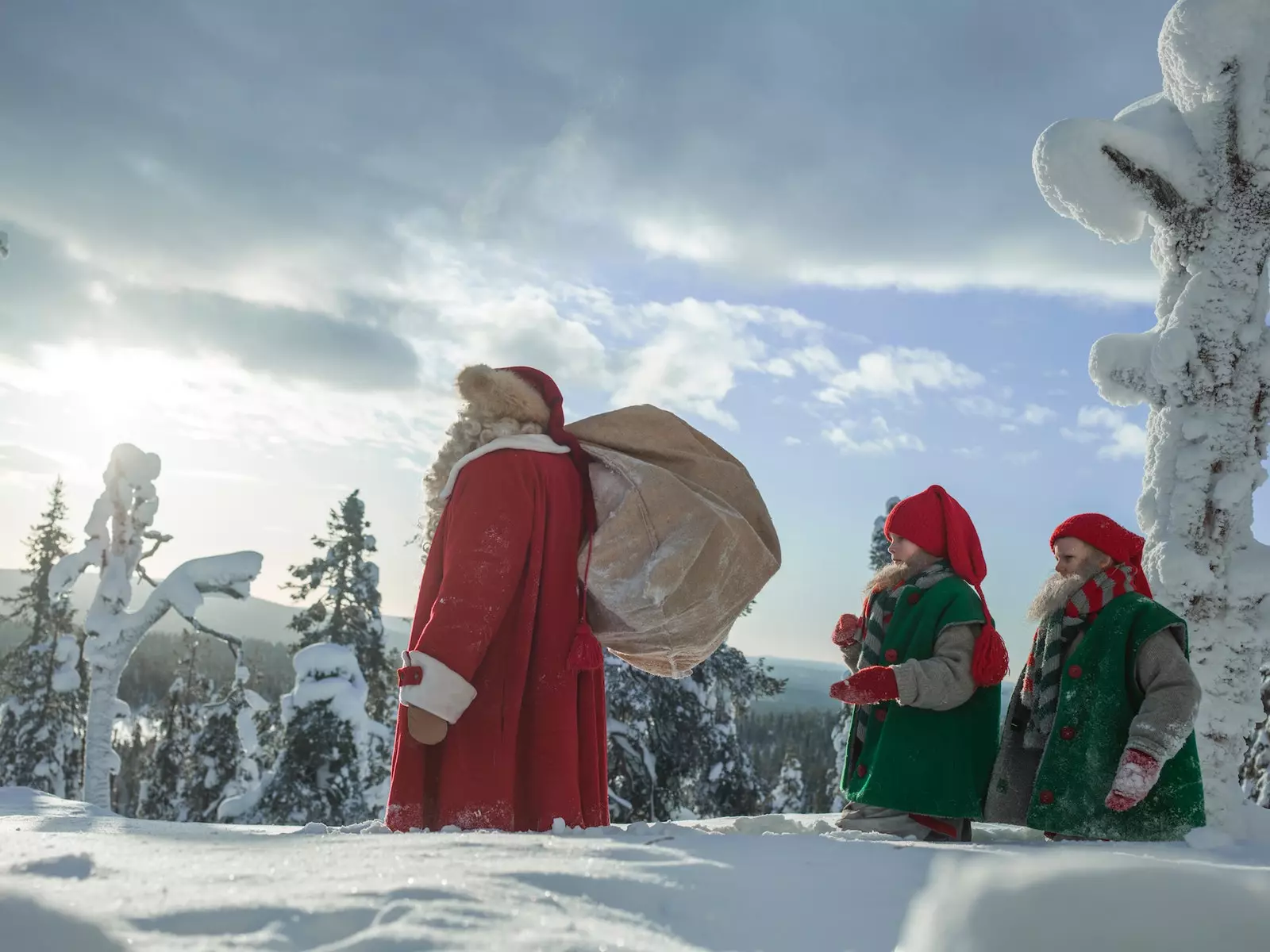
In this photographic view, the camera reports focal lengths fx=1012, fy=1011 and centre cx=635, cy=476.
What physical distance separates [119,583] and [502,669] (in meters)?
17.9

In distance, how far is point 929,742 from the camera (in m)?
4.12

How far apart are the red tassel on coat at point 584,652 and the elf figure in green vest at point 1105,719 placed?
1.75 meters

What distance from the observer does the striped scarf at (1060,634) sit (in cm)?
417

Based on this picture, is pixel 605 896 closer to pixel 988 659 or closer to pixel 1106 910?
pixel 1106 910

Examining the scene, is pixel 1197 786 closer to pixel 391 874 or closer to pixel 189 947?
pixel 391 874

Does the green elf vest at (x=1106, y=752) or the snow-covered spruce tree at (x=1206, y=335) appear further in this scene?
the snow-covered spruce tree at (x=1206, y=335)

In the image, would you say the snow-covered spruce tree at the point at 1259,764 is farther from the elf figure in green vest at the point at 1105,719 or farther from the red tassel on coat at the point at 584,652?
the red tassel on coat at the point at 584,652

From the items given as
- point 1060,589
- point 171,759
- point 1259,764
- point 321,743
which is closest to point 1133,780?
point 1060,589

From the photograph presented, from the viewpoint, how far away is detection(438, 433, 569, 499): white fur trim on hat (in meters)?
4.14

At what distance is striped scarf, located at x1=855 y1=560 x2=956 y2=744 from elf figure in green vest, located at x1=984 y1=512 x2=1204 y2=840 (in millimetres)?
436

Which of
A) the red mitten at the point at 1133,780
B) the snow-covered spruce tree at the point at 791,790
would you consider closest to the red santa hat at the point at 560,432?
the red mitten at the point at 1133,780

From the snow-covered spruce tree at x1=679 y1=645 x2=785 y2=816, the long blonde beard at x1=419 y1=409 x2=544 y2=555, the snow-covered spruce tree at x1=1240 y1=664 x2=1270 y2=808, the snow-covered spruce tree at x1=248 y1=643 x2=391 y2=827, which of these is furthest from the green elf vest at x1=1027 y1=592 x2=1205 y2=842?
the snow-covered spruce tree at x1=248 y1=643 x2=391 y2=827

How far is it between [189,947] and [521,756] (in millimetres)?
2412

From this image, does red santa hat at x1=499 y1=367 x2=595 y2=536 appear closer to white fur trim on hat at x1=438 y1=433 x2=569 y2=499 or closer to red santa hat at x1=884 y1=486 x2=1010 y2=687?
white fur trim on hat at x1=438 y1=433 x2=569 y2=499
